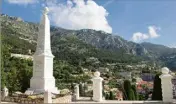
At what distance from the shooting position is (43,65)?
14.8m

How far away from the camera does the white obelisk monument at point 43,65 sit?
14.4 m

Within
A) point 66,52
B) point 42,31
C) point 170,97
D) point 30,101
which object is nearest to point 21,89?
point 42,31

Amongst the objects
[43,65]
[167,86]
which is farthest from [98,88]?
[43,65]

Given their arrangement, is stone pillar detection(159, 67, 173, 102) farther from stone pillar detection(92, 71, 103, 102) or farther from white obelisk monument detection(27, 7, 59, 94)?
white obelisk monument detection(27, 7, 59, 94)

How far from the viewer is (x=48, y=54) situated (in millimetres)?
15164

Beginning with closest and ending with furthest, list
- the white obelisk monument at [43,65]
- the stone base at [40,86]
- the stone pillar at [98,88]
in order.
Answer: the stone pillar at [98,88]
the stone base at [40,86]
the white obelisk monument at [43,65]

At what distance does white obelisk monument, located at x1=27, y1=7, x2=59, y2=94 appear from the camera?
47.4ft

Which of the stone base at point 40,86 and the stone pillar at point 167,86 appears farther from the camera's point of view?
the stone base at point 40,86

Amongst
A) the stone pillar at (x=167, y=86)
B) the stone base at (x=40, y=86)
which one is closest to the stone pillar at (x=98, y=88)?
the stone pillar at (x=167, y=86)

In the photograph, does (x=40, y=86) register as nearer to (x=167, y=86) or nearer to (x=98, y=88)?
(x=98, y=88)

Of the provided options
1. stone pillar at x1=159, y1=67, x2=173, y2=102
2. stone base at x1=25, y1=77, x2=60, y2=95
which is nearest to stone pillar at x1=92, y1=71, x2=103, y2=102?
stone pillar at x1=159, y1=67, x2=173, y2=102

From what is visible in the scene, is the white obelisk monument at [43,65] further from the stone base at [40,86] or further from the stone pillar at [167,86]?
the stone pillar at [167,86]

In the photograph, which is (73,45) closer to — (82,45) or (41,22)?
(82,45)

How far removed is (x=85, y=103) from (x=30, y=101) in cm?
251
